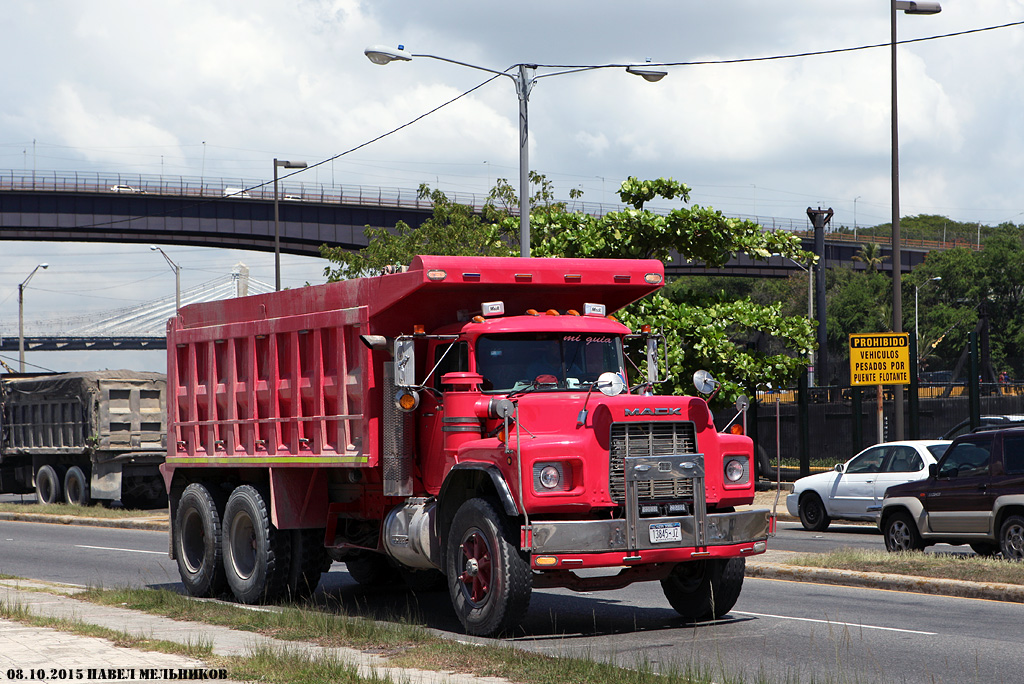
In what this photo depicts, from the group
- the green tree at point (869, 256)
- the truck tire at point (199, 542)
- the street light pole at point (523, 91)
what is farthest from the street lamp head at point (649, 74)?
the green tree at point (869, 256)

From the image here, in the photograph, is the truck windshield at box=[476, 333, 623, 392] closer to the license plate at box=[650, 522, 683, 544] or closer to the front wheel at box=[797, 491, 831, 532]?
the license plate at box=[650, 522, 683, 544]

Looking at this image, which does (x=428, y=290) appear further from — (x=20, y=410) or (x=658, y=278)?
(x=20, y=410)

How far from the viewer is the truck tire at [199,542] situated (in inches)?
537

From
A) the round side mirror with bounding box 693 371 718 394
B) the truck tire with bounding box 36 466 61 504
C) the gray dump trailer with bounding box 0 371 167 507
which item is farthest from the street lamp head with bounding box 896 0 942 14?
the truck tire with bounding box 36 466 61 504

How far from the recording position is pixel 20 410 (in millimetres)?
32938

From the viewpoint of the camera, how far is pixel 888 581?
13.6m

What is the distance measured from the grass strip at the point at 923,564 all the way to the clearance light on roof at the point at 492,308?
19.3 feet

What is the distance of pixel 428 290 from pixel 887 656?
16.5ft

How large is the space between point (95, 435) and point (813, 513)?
55.3 ft

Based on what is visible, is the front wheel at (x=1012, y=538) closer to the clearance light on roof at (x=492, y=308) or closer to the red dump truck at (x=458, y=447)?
the red dump truck at (x=458, y=447)

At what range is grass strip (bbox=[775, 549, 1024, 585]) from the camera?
43.5 ft

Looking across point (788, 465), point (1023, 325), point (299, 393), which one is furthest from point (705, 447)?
point (1023, 325)

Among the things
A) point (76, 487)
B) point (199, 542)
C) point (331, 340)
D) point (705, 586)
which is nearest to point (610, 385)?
point (705, 586)

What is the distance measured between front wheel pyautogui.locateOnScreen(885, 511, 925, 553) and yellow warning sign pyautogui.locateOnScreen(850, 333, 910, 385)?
680 cm
